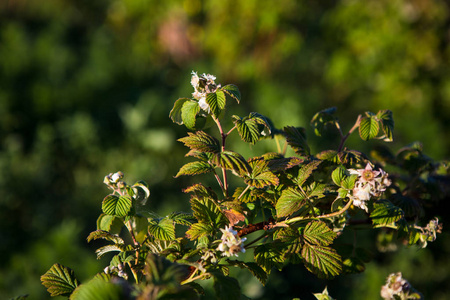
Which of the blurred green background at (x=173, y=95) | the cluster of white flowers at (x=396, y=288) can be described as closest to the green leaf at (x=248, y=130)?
the cluster of white flowers at (x=396, y=288)

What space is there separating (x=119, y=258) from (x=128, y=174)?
291 centimetres

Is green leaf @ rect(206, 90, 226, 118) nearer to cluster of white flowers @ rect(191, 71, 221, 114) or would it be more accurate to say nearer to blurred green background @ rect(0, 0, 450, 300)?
cluster of white flowers @ rect(191, 71, 221, 114)

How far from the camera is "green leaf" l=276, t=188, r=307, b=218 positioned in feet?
2.59

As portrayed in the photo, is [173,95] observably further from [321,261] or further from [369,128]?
[321,261]

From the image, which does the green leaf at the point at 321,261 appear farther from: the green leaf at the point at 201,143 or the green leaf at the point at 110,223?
the green leaf at the point at 110,223


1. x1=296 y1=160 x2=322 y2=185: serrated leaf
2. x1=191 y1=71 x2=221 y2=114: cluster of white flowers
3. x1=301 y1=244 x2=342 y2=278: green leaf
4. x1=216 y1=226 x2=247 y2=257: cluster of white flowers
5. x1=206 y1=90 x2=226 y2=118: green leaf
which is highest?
x1=191 y1=71 x2=221 y2=114: cluster of white flowers

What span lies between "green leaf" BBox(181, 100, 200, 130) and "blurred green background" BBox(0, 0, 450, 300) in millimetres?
1879

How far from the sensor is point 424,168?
109 cm

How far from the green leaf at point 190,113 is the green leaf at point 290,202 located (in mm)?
227

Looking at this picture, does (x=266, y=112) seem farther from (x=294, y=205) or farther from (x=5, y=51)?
(x=294, y=205)

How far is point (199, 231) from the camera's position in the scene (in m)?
0.82

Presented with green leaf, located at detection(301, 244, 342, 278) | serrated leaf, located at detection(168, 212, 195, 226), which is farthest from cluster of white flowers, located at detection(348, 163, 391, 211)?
serrated leaf, located at detection(168, 212, 195, 226)

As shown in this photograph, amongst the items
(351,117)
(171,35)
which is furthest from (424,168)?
(171,35)

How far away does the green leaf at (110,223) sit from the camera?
2.92 feet
